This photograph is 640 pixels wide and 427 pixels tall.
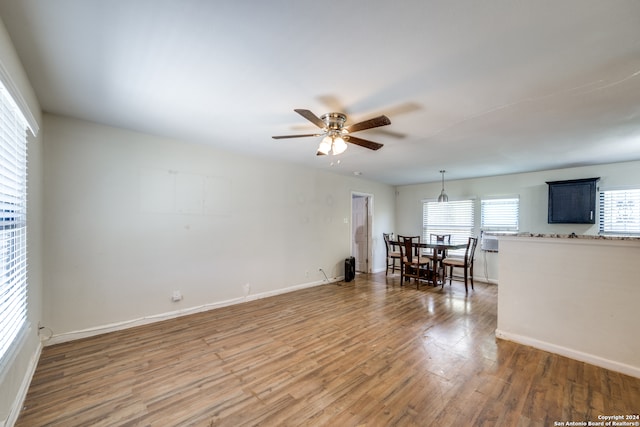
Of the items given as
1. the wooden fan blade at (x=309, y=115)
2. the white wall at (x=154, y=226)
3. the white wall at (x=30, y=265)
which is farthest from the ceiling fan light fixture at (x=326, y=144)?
the white wall at (x=30, y=265)

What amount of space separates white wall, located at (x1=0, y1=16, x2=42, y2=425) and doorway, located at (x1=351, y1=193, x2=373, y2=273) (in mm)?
5300

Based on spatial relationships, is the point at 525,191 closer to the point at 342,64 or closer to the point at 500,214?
the point at 500,214

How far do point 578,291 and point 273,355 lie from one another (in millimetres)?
3061


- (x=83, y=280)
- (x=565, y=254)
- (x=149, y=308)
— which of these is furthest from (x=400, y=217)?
(x=83, y=280)

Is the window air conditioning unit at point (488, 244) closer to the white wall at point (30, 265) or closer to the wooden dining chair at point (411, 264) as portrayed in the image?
the wooden dining chair at point (411, 264)

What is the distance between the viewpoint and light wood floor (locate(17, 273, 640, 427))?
1666mm

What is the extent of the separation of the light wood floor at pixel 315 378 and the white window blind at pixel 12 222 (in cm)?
65

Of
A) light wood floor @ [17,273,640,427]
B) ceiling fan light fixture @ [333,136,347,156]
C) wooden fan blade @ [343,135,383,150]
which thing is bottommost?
light wood floor @ [17,273,640,427]

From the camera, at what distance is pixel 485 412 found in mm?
1693

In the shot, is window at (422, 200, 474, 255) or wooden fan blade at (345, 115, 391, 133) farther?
window at (422, 200, 474, 255)

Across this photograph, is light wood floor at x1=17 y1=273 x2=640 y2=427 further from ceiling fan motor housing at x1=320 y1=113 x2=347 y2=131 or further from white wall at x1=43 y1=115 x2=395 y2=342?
ceiling fan motor housing at x1=320 y1=113 x2=347 y2=131

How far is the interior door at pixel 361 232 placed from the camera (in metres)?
6.42

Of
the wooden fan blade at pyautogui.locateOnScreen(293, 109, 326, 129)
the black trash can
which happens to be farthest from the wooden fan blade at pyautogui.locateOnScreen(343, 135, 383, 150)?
the black trash can

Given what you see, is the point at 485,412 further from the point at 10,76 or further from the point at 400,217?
the point at 400,217
